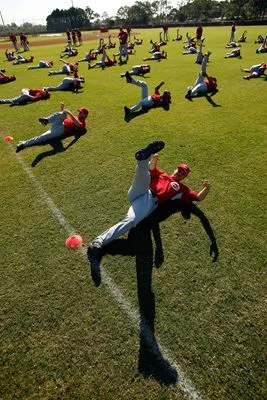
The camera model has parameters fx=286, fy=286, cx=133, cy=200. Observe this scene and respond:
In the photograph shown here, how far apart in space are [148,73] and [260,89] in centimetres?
807

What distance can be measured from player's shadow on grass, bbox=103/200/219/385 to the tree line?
89.5 m

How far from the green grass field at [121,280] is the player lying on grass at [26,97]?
561cm

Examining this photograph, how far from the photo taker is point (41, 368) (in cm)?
386

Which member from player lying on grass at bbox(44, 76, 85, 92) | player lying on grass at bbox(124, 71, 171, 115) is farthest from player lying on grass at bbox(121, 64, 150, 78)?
player lying on grass at bbox(124, 71, 171, 115)

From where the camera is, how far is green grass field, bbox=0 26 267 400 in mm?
3742

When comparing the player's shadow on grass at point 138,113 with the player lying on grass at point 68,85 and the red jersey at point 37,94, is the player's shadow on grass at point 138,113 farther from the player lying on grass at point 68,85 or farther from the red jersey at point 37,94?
the player lying on grass at point 68,85

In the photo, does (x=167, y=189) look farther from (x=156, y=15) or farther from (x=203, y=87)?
(x=156, y=15)

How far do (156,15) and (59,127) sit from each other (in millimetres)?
170103

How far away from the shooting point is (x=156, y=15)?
150625mm

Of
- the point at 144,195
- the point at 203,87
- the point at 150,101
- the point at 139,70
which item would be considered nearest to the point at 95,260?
the point at 144,195

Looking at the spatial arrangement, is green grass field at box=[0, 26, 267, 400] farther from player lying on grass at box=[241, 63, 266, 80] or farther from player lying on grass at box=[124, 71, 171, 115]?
player lying on grass at box=[241, 63, 266, 80]

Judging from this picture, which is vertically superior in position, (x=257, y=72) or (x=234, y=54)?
(x=257, y=72)

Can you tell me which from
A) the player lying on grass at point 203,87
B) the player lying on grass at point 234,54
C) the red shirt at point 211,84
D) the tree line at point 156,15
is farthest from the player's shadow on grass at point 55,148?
the tree line at point 156,15

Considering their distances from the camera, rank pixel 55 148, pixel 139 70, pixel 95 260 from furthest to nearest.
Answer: pixel 139 70, pixel 55 148, pixel 95 260
